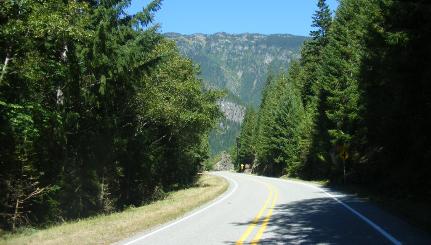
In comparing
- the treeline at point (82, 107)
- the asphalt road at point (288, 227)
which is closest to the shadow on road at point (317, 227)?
the asphalt road at point (288, 227)

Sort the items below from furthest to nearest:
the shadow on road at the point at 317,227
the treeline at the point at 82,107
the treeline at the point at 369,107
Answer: the treeline at the point at 369,107
the treeline at the point at 82,107
the shadow on road at the point at 317,227

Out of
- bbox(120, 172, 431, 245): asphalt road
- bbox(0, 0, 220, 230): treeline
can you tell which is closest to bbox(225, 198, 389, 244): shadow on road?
bbox(120, 172, 431, 245): asphalt road

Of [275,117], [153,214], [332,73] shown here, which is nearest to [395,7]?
[153,214]

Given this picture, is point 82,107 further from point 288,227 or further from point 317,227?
point 317,227

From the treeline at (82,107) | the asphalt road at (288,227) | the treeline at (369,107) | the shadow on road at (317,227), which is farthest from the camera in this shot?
the treeline at (369,107)

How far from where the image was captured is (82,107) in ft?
75.8

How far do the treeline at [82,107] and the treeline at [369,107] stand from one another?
1116 cm

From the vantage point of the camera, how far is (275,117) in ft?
234

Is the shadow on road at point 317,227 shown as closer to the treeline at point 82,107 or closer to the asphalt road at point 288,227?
the asphalt road at point 288,227

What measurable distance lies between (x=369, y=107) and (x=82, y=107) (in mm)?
16744

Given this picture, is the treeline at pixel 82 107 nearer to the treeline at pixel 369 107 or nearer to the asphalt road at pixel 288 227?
the asphalt road at pixel 288 227

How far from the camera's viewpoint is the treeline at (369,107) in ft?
61.3

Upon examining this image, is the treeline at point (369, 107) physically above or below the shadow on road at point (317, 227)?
above

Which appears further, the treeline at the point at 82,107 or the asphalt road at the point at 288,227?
the treeline at the point at 82,107
